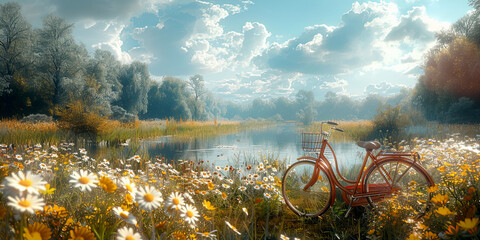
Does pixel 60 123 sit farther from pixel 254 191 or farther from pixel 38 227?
pixel 38 227

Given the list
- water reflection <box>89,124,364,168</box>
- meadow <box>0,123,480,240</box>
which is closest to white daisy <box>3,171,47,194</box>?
meadow <box>0,123,480,240</box>

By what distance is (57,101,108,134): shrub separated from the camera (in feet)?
41.4

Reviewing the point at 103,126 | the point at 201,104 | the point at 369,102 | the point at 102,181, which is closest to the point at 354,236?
the point at 102,181

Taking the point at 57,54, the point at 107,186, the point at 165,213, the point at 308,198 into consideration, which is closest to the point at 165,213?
the point at 165,213

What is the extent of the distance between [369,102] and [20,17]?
8247cm

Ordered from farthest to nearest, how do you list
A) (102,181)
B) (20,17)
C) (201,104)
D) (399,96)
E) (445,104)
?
(399,96) → (201,104) → (20,17) → (445,104) → (102,181)

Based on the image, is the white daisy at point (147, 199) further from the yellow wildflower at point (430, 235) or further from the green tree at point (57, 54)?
the green tree at point (57, 54)

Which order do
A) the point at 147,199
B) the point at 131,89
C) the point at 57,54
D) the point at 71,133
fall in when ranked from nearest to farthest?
the point at 147,199
the point at 71,133
the point at 57,54
the point at 131,89

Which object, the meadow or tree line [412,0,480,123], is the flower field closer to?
the meadow

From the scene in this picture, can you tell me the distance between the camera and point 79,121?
504 inches

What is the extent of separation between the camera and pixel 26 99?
26.5 meters

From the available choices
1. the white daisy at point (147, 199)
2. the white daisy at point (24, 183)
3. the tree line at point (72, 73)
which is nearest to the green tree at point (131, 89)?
the tree line at point (72, 73)

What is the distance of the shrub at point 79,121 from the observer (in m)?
12.6

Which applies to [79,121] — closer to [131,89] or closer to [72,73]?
[72,73]
